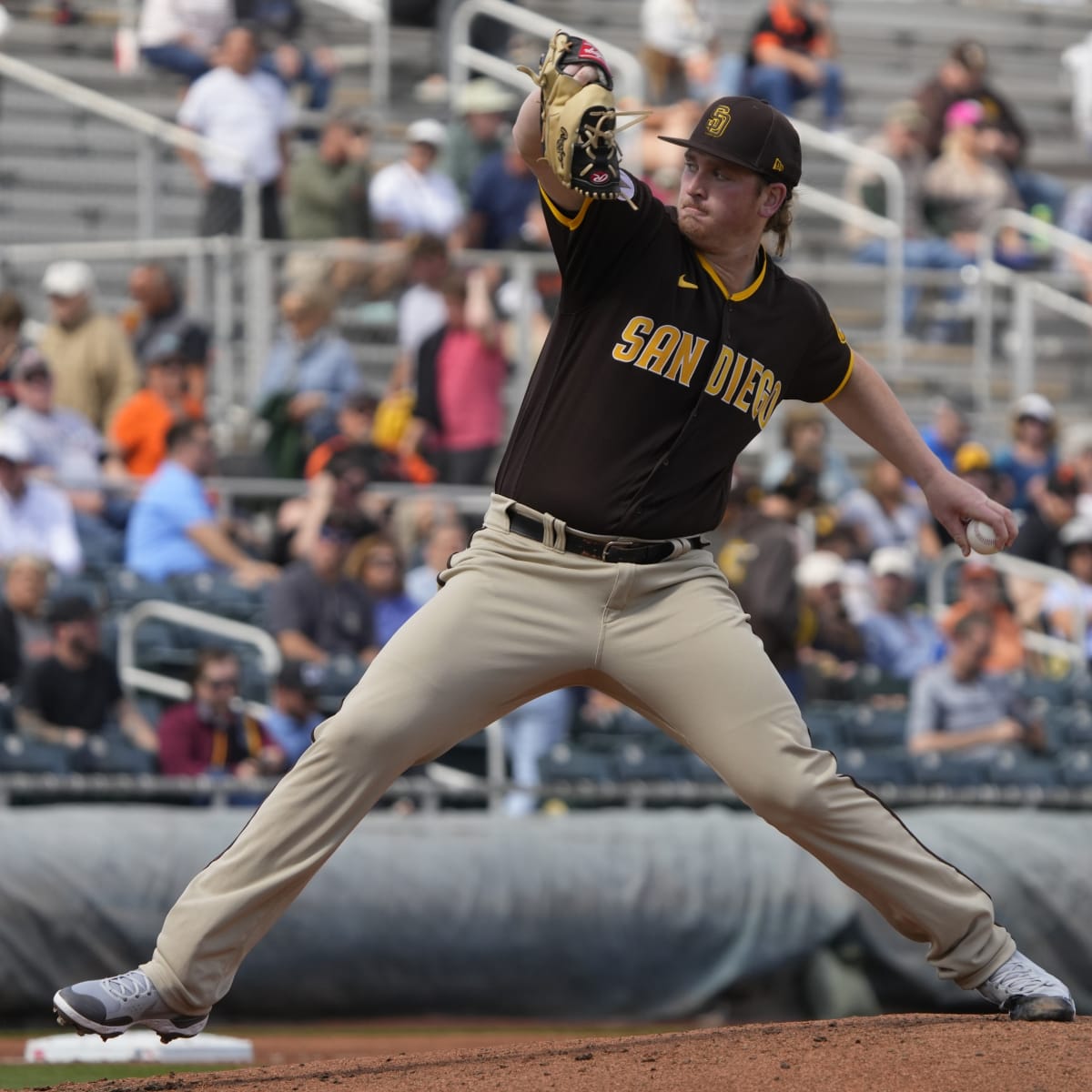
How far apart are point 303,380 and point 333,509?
1.75 metres

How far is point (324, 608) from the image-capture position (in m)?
9.61

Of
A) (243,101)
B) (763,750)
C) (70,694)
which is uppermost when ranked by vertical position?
(243,101)

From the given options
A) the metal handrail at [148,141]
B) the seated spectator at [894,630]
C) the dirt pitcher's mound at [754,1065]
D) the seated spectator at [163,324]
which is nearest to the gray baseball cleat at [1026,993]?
the dirt pitcher's mound at [754,1065]

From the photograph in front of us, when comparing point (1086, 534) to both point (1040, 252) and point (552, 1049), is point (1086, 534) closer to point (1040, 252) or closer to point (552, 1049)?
point (1040, 252)

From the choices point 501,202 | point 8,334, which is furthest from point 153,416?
point 501,202

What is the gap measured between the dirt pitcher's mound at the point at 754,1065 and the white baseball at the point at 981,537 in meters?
1.14

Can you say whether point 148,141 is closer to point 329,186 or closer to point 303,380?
point 329,186

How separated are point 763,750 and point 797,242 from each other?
10782 millimetres

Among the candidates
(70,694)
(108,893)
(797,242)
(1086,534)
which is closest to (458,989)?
(108,893)

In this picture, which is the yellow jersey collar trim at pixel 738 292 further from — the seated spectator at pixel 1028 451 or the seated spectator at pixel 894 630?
the seated spectator at pixel 1028 451

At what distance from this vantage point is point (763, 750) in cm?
466

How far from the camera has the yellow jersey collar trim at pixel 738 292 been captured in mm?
4766

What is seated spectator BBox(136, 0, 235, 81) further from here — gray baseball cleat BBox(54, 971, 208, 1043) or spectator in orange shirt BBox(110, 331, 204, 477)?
gray baseball cleat BBox(54, 971, 208, 1043)

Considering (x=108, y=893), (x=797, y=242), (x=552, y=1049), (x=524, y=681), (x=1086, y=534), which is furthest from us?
(x=797, y=242)
